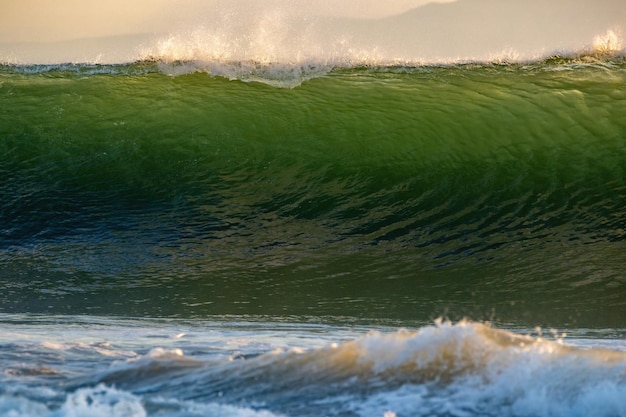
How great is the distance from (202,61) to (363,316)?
5777mm

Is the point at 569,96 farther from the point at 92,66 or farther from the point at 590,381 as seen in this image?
the point at 590,381

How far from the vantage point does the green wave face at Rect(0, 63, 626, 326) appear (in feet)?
24.3

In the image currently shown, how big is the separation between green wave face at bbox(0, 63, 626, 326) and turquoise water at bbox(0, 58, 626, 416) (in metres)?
0.03

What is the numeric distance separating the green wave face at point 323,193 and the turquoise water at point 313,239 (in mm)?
27

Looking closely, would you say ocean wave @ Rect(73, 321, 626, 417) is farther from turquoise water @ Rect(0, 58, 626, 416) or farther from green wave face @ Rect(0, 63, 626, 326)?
green wave face @ Rect(0, 63, 626, 326)

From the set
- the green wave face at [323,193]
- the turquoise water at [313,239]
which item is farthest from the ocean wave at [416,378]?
the green wave face at [323,193]

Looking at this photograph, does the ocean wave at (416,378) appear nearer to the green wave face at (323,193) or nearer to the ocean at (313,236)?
the ocean at (313,236)

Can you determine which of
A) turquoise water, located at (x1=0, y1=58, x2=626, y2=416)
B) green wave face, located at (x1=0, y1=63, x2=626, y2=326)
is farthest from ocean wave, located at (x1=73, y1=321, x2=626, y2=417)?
green wave face, located at (x1=0, y1=63, x2=626, y2=326)

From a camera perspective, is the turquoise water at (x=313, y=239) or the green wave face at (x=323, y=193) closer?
the turquoise water at (x=313, y=239)

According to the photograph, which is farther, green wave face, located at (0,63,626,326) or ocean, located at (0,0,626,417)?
green wave face, located at (0,63,626,326)

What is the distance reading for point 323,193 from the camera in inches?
360

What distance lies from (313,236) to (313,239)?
59 mm

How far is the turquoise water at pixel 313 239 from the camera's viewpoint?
3943mm

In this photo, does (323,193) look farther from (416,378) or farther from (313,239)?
(416,378)
